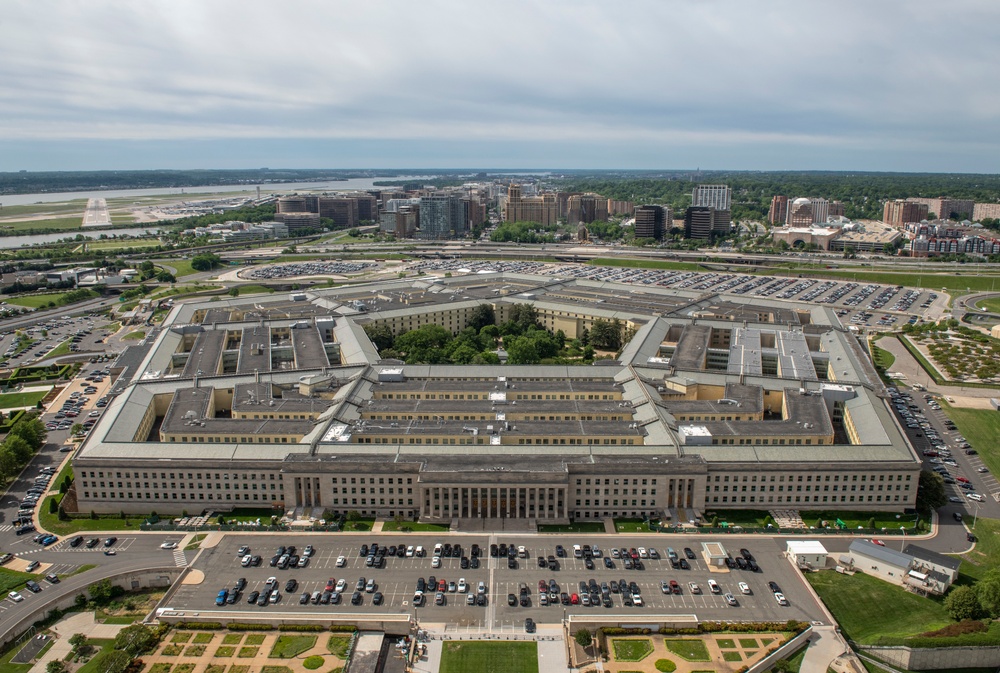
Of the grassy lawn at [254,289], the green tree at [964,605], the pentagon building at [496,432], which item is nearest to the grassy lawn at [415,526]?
the pentagon building at [496,432]

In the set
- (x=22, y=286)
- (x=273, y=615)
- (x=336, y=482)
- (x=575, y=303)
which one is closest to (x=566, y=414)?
(x=336, y=482)

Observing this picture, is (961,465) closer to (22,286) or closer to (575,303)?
(575,303)

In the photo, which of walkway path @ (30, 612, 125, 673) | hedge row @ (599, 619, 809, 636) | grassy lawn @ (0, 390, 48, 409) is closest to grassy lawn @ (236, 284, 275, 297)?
grassy lawn @ (0, 390, 48, 409)

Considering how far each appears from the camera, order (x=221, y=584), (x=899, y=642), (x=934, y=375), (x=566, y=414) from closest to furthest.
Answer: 1. (x=899, y=642)
2. (x=221, y=584)
3. (x=566, y=414)
4. (x=934, y=375)

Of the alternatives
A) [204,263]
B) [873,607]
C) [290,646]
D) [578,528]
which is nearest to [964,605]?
[873,607]

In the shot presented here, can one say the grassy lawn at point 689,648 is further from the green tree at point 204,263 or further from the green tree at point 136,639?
the green tree at point 204,263

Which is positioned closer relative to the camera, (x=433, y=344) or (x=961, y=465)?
(x=961, y=465)
